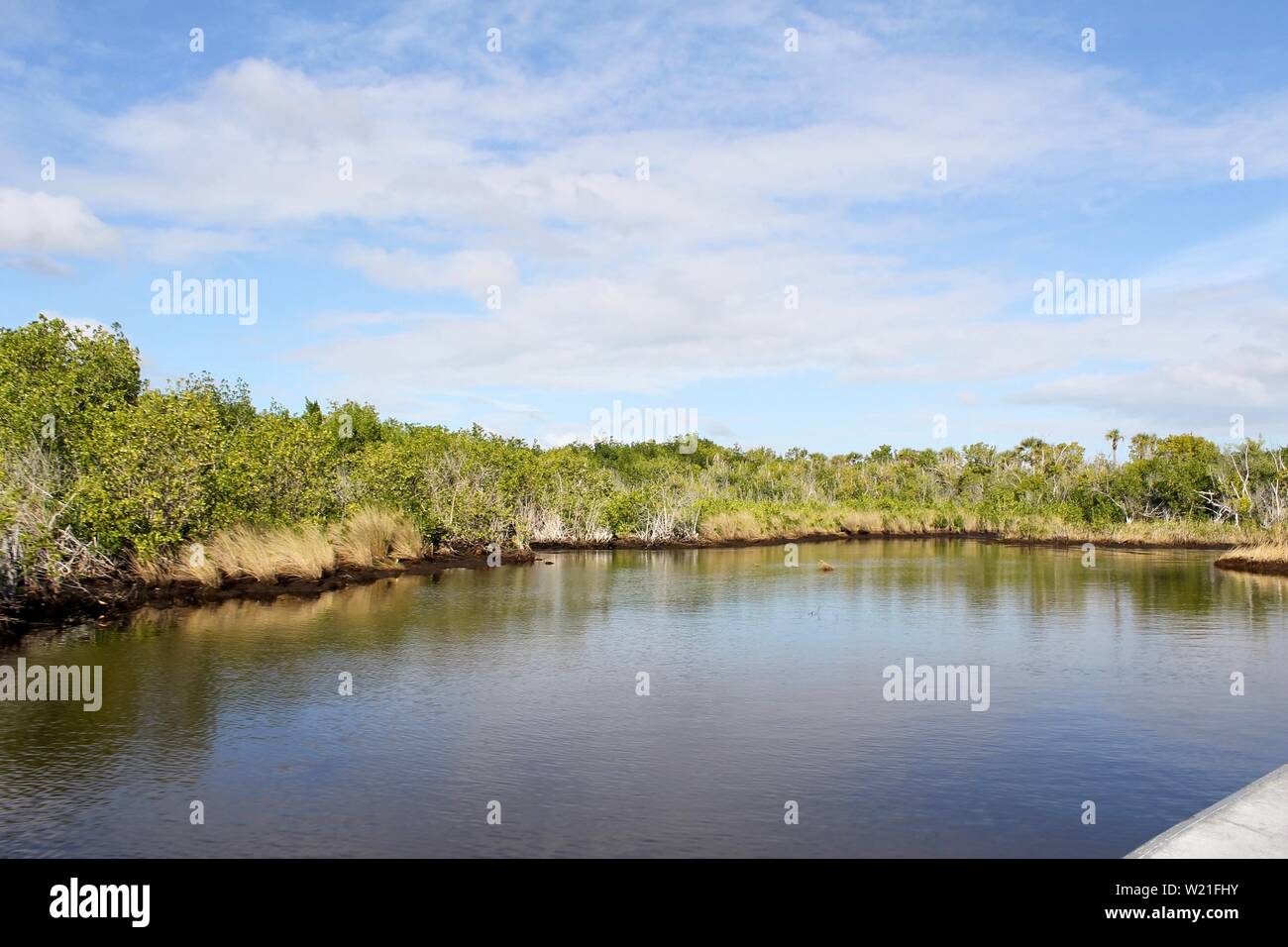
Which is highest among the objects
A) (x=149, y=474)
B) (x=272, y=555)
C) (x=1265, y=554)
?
(x=149, y=474)

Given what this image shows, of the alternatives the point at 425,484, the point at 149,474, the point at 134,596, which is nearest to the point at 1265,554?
the point at 425,484

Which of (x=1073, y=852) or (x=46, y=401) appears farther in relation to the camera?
(x=46, y=401)

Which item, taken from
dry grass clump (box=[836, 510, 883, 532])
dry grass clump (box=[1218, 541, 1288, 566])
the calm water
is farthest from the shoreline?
dry grass clump (box=[836, 510, 883, 532])

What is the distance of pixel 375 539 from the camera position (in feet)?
104

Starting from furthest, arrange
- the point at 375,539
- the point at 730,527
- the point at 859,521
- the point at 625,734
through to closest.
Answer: the point at 859,521 < the point at 730,527 < the point at 375,539 < the point at 625,734

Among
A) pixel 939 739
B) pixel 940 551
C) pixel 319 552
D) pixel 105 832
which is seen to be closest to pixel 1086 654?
pixel 939 739

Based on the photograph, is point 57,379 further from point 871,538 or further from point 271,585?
point 871,538

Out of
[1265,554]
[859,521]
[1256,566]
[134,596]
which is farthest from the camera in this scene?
[859,521]

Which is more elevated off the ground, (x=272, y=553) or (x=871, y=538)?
(x=272, y=553)

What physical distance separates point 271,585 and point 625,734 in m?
16.4

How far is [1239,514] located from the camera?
53.1m

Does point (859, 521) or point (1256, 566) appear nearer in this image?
point (1256, 566)
